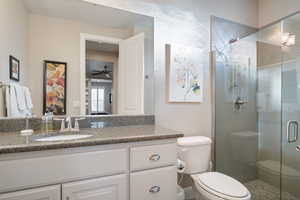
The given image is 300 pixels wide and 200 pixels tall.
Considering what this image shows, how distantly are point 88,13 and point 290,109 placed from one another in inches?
97.2

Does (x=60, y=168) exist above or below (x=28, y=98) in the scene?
below

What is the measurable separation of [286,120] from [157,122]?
162 cm

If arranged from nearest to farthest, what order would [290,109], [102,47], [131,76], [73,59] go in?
[73,59]
[102,47]
[131,76]
[290,109]

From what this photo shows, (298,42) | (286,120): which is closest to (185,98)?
(286,120)

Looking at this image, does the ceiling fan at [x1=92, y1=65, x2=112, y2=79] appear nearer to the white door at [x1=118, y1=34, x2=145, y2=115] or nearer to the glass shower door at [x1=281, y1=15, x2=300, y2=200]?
the white door at [x1=118, y1=34, x2=145, y2=115]

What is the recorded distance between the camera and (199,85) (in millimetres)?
2084

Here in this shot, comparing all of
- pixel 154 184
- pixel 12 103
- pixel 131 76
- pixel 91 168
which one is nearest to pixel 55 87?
pixel 12 103

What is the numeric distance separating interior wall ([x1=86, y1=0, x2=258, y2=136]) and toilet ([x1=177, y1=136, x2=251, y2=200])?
0.98 feet

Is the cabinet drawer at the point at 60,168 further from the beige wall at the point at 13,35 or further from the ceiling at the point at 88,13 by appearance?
the ceiling at the point at 88,13

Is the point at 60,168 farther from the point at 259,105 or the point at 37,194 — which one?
the point at 259,105

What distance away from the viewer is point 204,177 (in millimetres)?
1607

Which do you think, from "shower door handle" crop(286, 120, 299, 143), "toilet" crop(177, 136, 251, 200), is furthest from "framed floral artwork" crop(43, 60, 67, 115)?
"shower door handle" crop(286, 120, 299, 143)

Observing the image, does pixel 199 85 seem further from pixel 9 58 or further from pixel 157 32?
pixel 9 58

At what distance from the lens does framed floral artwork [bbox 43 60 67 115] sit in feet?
4.86
